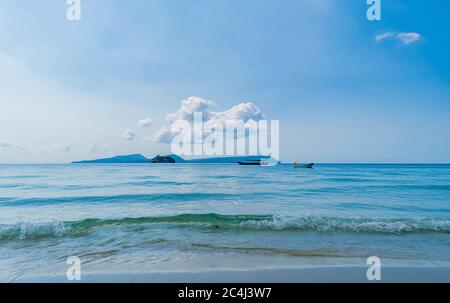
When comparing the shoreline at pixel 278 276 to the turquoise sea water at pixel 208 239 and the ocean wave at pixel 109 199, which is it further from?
the ocean wave at pixel 109 199

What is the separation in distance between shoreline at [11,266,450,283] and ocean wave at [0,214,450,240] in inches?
121

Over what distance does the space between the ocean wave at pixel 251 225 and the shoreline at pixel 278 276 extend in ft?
10.1

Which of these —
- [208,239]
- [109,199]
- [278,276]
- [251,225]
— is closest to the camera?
[278,276]

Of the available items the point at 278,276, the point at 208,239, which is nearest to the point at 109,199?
the point at 208,239

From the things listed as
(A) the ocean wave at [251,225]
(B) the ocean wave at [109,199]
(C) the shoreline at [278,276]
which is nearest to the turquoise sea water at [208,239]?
(A) the ocean wave at [251,225]

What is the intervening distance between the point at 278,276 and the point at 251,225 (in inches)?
149

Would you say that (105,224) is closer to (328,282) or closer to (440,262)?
(328,282)

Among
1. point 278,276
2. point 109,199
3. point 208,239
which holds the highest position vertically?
point 278,276

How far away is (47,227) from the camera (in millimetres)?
8172

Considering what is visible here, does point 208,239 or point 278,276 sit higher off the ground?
point 278,276

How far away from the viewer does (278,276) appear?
4.51 m

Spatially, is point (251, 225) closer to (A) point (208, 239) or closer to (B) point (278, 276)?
(A) point (208, 239)

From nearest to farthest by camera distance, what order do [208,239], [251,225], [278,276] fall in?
[278,276] → [208,239] → [251,225]
